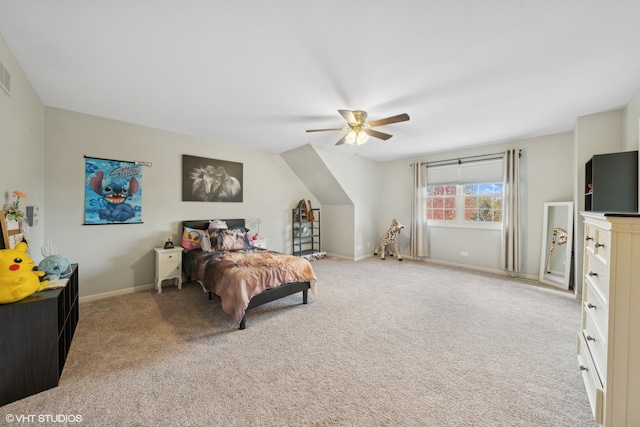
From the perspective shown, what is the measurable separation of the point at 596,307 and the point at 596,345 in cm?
24

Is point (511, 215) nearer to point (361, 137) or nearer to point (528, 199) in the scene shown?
point (528, 199)

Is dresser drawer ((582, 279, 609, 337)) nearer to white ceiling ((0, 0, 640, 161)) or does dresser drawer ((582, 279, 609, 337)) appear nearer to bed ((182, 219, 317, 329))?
white ceiling ((0, 0, 640, 161))

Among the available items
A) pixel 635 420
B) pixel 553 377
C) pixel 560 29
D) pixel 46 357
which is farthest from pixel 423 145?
pixel 46 357

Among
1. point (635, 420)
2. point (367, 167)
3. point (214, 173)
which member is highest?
point (367, 167)

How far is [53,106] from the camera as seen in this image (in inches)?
124

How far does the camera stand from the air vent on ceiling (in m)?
1.89

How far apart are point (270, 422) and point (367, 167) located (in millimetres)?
5672

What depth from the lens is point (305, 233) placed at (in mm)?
6074

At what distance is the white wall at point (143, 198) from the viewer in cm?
319

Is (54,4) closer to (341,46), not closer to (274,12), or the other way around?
(274,12)

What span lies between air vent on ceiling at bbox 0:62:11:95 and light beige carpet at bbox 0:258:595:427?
7.56 ft

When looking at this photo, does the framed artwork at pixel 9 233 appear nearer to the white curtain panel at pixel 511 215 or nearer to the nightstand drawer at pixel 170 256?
the nightstand drawer at pixel 170 256

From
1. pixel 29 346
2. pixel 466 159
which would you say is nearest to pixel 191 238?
pixel 29 346

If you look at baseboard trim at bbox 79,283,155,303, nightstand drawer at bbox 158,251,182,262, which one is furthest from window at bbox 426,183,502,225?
baseboard trim at bbox 79,283,155,303
